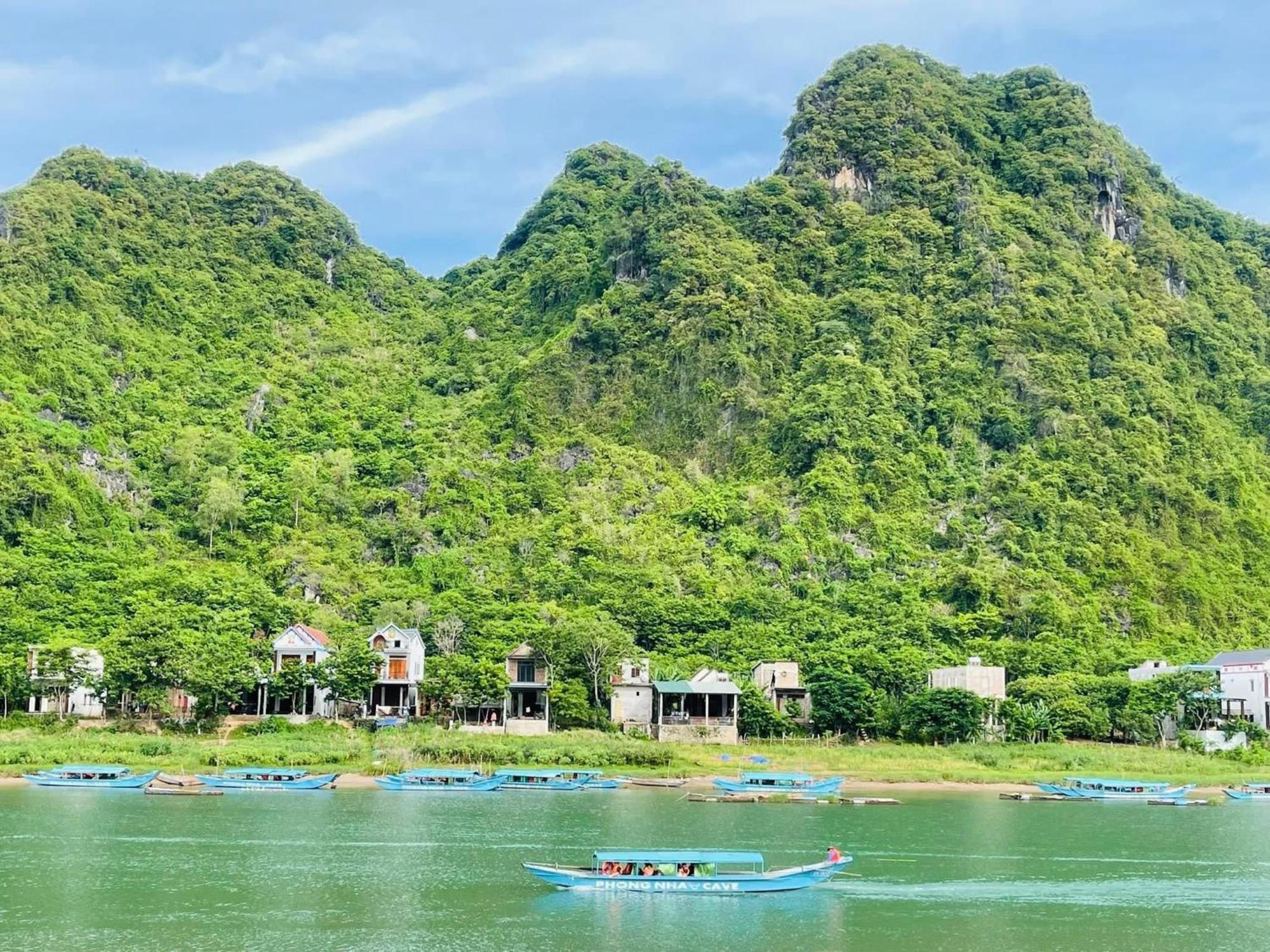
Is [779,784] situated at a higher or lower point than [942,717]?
lower

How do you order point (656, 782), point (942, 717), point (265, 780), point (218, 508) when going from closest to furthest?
point (265, 780) → point (656, 782) → point (942, 717) → point (218, 508)

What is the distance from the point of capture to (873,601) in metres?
91.2

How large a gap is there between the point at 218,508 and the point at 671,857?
70413 millimetres

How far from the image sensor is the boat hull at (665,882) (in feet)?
121

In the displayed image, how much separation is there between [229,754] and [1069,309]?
9209 cm

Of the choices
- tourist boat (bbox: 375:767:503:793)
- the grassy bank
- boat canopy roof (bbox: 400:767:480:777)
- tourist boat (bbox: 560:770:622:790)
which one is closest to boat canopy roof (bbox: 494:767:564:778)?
tourist boat (bbox: 560:770:622:790)

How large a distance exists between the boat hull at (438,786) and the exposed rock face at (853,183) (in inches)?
3820

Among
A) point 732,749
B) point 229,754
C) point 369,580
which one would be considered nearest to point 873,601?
point 732,749

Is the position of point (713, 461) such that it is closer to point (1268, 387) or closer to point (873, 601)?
point (873, 601)

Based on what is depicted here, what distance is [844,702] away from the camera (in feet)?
235

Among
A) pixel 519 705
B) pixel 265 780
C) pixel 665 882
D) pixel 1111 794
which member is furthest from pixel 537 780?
pixel 1111 794

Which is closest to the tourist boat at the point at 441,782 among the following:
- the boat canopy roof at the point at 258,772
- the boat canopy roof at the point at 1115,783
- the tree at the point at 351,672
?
the boat canopy roof at the point at 258,772

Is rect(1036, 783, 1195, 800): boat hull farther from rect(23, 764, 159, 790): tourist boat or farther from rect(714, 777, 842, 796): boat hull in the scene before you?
rect(23, 764, 159, 790): tourist boat

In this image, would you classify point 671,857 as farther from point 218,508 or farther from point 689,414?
point 689,414
